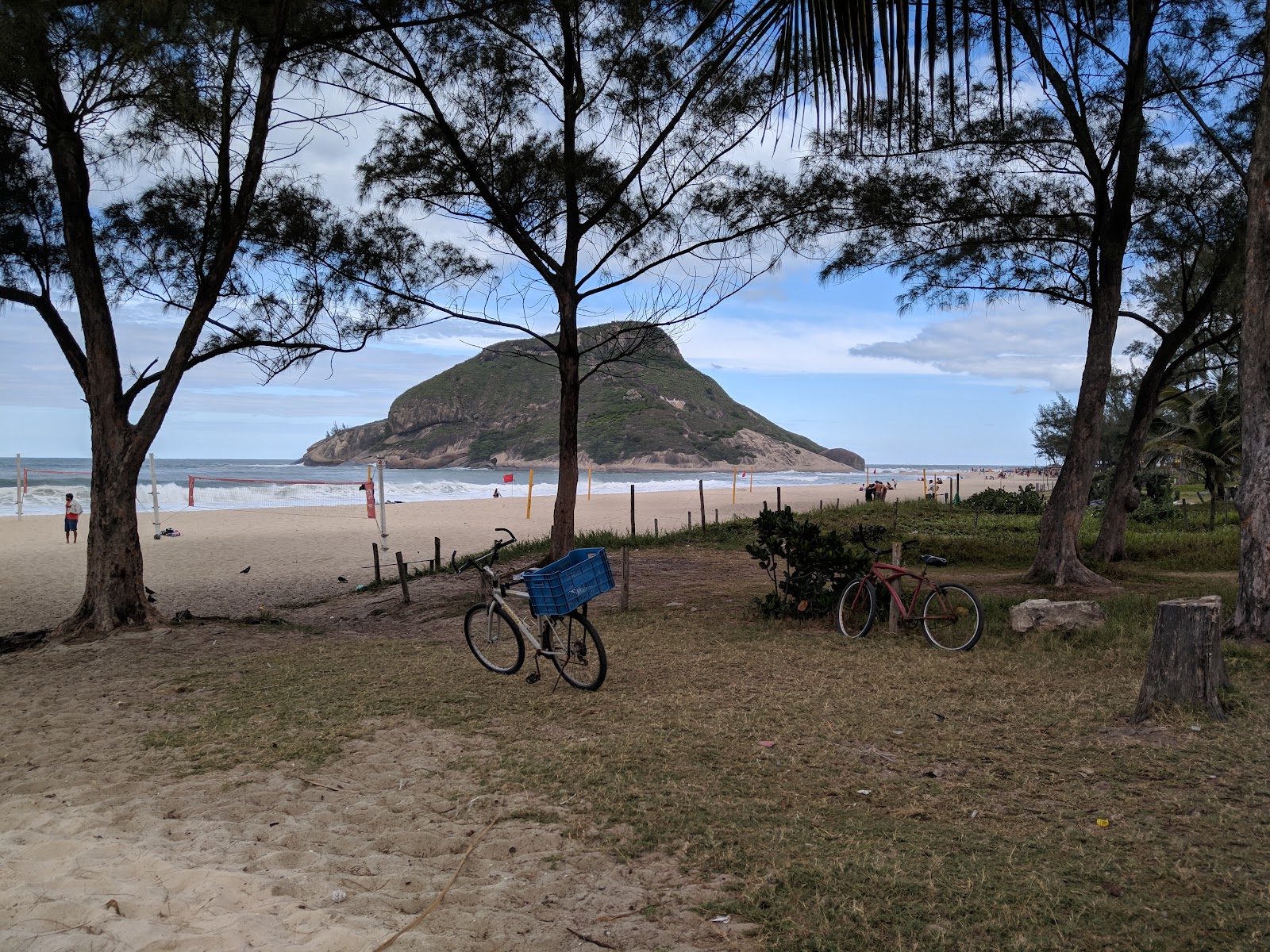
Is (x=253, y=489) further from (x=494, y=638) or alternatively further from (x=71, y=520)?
(x=494, y=638)

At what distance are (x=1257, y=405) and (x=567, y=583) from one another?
5.42m

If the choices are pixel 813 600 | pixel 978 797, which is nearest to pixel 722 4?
pixel 978 797

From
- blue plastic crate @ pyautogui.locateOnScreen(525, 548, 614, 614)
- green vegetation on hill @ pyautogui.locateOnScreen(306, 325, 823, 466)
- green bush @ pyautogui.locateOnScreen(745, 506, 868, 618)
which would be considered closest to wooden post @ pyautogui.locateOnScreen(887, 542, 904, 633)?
green bush @ pyautogui.locateOnScreen(745, 506, 868, 618)

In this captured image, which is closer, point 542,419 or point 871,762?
point 871,762

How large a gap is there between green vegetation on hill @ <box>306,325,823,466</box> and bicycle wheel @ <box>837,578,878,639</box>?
82300 millimetres

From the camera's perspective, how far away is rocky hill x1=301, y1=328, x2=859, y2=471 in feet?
308

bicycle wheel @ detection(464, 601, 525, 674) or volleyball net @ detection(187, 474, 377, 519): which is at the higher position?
volleyball net @ detection(187, 474, 377, 519)

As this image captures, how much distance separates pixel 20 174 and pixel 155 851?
29.7ft

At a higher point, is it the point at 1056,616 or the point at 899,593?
the point at 899,593

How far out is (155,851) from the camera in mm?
3475

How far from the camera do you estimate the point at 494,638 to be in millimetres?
6957

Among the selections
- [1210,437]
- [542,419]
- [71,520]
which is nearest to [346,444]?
[542,419]

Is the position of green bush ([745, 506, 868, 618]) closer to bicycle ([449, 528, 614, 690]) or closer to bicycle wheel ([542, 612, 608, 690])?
bicycle ([449, 528, 614, 690])

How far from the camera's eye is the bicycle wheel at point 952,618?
A: 293 inches
